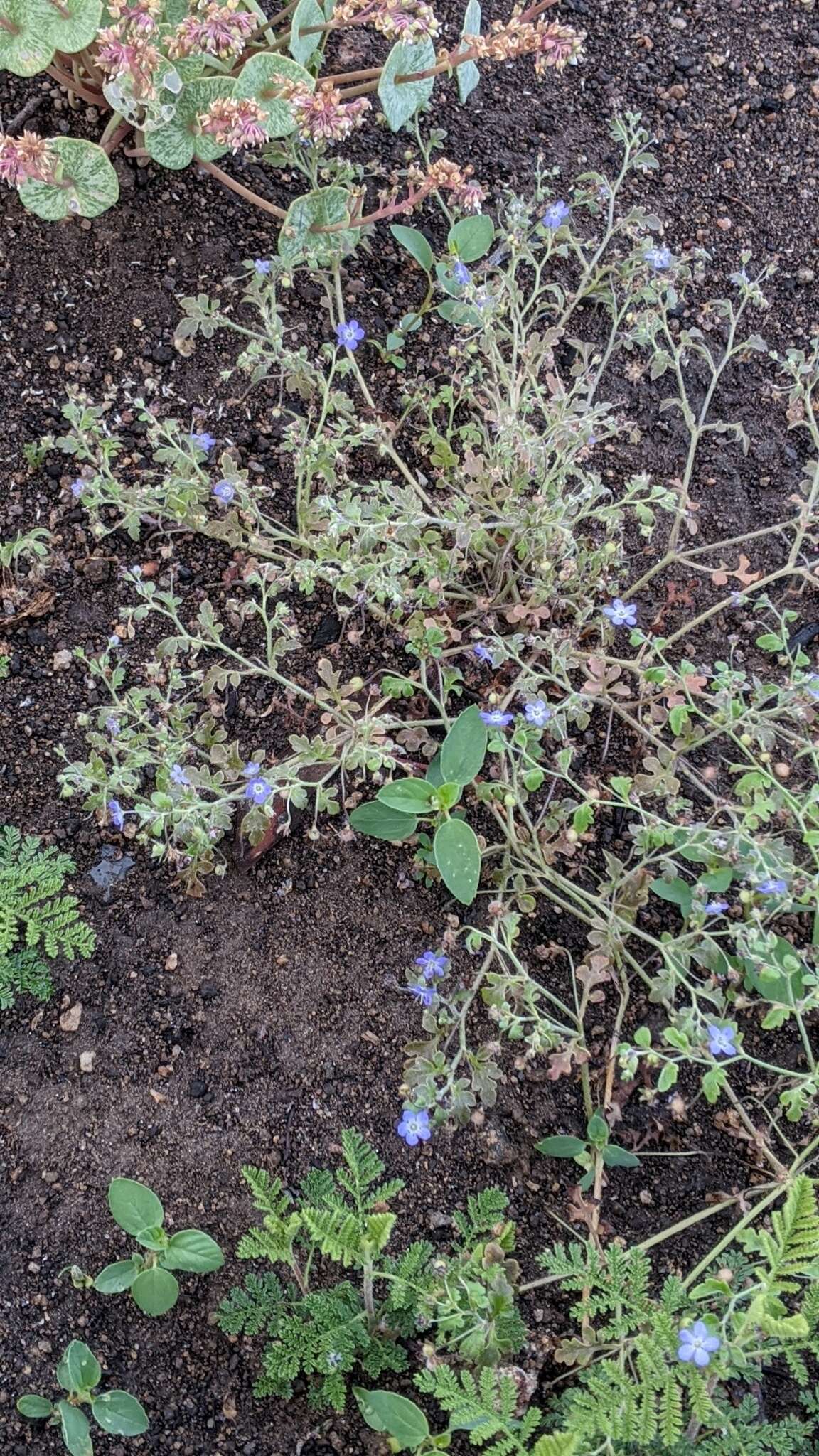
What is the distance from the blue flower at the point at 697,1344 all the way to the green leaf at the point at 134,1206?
72 centimetres

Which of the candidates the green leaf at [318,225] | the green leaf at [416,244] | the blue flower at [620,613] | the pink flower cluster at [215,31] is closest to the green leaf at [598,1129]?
the blue flower at [620,613]

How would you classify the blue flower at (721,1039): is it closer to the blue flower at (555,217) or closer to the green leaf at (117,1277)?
the green leaf at (117,1277)

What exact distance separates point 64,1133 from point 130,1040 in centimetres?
17

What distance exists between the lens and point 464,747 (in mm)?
1788

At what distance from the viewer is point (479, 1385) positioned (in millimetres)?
1560

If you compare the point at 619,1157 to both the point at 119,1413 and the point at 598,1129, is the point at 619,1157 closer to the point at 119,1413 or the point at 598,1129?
the point at 598,1129

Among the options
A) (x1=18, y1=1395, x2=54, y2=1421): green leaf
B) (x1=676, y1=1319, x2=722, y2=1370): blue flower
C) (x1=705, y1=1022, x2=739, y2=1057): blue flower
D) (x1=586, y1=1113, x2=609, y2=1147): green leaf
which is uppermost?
(x1=705, y1=1022, x2=739, y2=1057): blue flower

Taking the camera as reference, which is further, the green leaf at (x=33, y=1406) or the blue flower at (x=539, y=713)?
the blue flower at (x=539, y=713)

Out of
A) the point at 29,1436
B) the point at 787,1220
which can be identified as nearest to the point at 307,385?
the point at 787,1220

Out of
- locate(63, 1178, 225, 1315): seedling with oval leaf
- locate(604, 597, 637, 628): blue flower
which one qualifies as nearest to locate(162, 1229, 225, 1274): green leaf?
locate(63, 1178, 225, 1315): seedling with oval leaf

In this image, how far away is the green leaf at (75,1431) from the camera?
5.14 feet

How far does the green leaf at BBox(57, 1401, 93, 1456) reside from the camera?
61.7 inches

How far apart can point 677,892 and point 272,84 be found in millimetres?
1541

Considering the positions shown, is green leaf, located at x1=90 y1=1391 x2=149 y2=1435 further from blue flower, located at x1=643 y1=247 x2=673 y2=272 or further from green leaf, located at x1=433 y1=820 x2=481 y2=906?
blue flower, located at x1=643 y1=247 x2=673 y2=272
